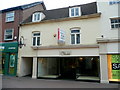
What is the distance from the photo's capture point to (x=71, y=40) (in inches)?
541

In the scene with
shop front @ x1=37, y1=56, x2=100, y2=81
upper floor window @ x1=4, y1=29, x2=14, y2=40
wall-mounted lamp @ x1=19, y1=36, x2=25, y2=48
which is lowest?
shop front @ x1=37, y1=56, x2=100, y2=81

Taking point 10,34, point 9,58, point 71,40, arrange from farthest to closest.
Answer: point 10,34 → point 9,58 → point 71,40

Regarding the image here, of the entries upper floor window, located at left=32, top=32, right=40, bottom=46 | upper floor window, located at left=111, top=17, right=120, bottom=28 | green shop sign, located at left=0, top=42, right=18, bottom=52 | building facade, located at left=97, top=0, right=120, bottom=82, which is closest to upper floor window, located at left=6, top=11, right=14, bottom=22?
green shop sign, located at left=0, top=42, right=18, bottom=52

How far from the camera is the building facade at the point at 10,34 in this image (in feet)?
53.4

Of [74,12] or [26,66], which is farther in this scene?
[26,66]

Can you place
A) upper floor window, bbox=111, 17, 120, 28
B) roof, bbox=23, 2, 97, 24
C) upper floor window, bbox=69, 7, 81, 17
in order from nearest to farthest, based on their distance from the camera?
upper floor window, bbox=111, 17, 120, 28
upper floor window, bbox=69, 7, 81, 17
roof, bbox=23, 2, 97, 24

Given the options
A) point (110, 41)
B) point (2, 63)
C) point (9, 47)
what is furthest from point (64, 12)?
point (2, 63)

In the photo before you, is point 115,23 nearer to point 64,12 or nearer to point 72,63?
point 64,12

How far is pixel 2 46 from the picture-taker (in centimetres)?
1695

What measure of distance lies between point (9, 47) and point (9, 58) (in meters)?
1.45

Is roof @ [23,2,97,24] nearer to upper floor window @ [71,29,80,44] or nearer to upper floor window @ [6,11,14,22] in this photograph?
upper floor window @ [6,11,14,22]

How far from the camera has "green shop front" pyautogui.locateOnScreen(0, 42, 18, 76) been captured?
16.0m

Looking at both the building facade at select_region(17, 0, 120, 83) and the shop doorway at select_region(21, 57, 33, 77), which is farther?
the shop doorway at select_region(21, 57, 33, 77)

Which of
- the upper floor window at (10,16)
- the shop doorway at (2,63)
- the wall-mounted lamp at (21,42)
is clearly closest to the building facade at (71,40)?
the wall-mounted lamp at (21,42)
